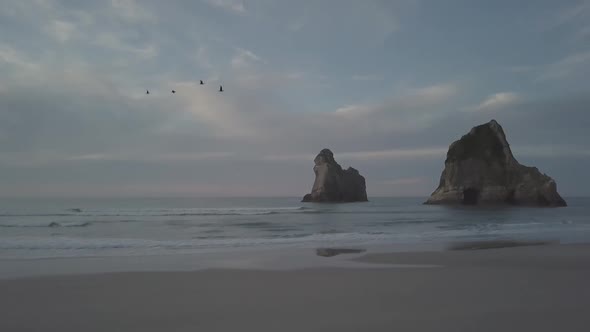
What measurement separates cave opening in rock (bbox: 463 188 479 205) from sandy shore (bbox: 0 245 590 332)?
6660 cm

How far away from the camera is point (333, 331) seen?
5102 mm

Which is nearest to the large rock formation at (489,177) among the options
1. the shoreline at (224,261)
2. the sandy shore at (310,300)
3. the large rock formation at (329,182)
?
the large rock formation at (329,182)

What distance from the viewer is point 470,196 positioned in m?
72.4

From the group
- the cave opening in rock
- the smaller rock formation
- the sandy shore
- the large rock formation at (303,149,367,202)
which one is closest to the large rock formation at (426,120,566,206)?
the cave opening in rock

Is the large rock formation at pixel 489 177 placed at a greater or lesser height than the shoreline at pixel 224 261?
Answer: greater

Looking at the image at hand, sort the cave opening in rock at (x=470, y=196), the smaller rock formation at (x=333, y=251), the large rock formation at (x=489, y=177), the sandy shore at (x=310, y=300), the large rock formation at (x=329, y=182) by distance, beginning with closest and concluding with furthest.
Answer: the sandy shore at (x=310, y=300) < the smaller rock formation at (x=333, y=251) < the large rock formation at (x=489, y=177) < the cave opening in rock at (x=470, y=196) < the large rock formation at (x=329, y=182)

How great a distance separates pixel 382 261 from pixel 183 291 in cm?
586

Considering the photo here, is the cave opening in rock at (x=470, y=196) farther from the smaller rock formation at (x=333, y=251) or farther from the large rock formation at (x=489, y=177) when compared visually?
the smaller rock formation at (x=333, y=251)

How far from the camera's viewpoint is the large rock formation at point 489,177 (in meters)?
68.2

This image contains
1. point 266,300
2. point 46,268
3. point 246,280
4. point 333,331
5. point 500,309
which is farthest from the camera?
point 46,268

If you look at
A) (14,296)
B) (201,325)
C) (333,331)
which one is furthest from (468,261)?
(14,296)

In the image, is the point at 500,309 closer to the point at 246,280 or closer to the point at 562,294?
the point at 562,294

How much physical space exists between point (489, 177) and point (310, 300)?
74.4m

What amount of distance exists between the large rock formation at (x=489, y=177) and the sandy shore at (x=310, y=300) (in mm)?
66694
